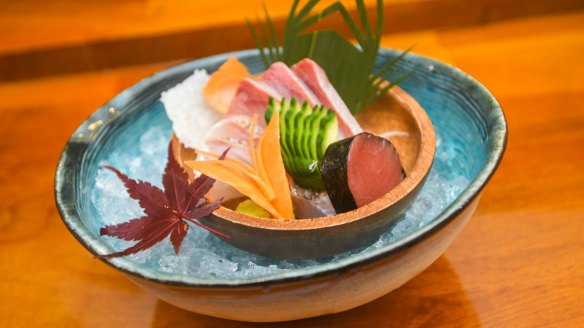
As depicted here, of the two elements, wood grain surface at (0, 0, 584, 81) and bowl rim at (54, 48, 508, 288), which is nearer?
bowl rim at (54, 48, 508, 288)

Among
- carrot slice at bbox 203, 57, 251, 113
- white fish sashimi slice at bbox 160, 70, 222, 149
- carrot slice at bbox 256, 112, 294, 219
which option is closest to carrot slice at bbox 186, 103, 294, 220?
carrot slice at bbox 256, 112, 294, 219

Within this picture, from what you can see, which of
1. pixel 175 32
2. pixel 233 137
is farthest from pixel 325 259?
pixel 175 32

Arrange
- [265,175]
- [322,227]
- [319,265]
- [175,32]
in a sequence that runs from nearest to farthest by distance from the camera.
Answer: [319,265]
[322,227]
[265,175]
[175,32]

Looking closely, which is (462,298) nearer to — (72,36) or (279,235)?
(279,235)

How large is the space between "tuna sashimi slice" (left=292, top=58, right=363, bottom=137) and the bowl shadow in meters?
0.35

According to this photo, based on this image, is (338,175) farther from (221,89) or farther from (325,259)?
(221,89)

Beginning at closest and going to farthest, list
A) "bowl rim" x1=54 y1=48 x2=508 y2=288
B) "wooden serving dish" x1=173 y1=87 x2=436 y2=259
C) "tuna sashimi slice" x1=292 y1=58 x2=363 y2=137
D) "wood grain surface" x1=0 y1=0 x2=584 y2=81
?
"bowl rim" x1=54 y1=48 x2=508 y2=288, "wooden serving dish" x1=173 y1=87 x2=436 y2=259, "tuna sashimi slice" x1=292 y1=58 x2=363 y2=137, "wood grain surface" x1=0 y1=0 x2=584 y2=81

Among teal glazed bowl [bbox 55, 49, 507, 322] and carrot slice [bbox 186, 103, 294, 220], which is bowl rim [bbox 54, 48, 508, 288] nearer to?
teal glazed bowl [bbox 55, 49, 507, 322]

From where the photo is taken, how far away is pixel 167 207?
1.05 metres

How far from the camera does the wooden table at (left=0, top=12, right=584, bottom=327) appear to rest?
1.15m

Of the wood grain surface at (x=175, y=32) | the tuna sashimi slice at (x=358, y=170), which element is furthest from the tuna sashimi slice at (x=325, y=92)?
the wood grain surface at (x=175, y=32)

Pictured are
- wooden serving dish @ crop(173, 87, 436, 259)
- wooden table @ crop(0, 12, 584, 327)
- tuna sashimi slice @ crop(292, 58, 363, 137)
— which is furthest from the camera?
tuna sashimi slice @ crop(292, 58, 363, 137)

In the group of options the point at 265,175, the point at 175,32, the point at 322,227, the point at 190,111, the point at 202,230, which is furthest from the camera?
the point at 175,32

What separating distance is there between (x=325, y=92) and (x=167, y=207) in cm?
44
